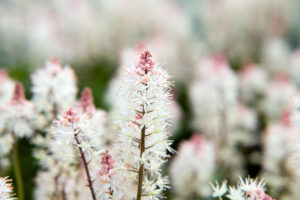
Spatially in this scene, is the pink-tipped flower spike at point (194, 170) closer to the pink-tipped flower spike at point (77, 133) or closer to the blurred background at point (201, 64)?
the blurred background at point (201, 64)

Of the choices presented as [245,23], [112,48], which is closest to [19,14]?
[112,48]

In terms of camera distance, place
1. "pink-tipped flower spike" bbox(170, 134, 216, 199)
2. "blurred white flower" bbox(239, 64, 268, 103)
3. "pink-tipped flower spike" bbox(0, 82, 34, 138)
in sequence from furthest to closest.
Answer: "blurred white flower" bbox(239, 64, 268, 103) < "pink-tipped flower spike" bbox(170, 134, 216, 199) < "pink-tipped flower spike" bbox(0, 82, 34, 138)

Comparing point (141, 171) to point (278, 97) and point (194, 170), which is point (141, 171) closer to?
point (194, 170)

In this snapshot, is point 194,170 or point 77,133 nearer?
point 77,133

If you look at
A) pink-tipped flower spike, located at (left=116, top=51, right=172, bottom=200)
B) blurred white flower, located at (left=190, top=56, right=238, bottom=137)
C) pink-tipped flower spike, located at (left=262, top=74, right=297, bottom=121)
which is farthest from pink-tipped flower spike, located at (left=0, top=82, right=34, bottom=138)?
pink-tipped flower spike, located at (left=262, top=74, right=297, bottom=121)

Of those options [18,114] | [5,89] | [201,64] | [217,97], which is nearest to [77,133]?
[18,114]

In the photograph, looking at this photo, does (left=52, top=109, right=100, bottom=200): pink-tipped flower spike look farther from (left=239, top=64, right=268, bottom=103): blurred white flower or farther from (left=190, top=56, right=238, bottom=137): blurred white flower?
(left=239, top=64, right=268, bottom=103): blurred white flower

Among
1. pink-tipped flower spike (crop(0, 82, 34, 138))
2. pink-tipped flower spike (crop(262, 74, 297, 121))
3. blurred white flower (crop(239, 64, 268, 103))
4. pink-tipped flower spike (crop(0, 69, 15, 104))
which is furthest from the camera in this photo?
blurred white flower (crop(239, 64, 268, 103))
